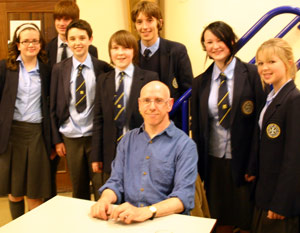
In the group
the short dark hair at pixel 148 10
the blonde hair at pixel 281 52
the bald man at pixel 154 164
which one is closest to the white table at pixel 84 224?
the bald man at pixel 154 164

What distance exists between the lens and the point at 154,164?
1.83 meters

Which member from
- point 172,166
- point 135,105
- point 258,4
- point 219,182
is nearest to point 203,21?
point 258,4

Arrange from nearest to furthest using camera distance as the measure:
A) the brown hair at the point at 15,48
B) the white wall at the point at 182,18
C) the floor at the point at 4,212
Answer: the brown hair at the point at 15,48
the floor at the point at 4,212
the white wall at the point at 182,18

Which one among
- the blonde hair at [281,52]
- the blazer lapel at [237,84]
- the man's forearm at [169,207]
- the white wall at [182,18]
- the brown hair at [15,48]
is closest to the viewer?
the man's forearm at [169,207]

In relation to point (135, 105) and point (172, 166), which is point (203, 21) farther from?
point (172, 166)

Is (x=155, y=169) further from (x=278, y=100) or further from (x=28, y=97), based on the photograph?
(x=28, y=97)

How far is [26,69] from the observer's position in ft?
8.94

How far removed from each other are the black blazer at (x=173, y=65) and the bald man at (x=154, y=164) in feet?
2.83

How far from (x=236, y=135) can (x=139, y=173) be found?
67 cm

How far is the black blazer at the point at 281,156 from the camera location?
5.73 feet

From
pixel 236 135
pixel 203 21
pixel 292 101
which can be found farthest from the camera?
pixel 203 21

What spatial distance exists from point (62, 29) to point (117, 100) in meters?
0.95

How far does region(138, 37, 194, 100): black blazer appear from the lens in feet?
9.00

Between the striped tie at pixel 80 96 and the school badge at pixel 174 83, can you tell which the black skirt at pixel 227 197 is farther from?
the striped tie at pixel 80 96
